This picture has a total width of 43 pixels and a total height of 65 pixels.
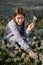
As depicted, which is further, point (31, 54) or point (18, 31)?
point (18, 31)

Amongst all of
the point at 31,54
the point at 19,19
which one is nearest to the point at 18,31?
the point at 19,19

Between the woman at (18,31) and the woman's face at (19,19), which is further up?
the woman's face at (19,19)

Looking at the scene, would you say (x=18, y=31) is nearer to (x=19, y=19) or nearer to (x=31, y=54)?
(x=19, y=19)

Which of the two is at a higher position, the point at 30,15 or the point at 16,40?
the point at 16,40

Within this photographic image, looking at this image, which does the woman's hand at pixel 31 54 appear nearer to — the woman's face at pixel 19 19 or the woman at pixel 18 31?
the woman at pixel 18 31

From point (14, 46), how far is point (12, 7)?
6.22m

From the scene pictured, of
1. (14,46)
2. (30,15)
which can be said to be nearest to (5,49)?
(14,46)

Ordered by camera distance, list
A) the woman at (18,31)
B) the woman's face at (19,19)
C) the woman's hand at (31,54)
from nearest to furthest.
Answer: the woman's hand at (31,54)
the woman at (18,31)
the woman's face at (19,19)

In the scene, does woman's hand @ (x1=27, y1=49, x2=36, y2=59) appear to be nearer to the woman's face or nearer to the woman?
the woman

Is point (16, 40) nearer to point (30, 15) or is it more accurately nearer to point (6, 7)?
point (30, 15)

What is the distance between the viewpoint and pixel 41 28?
7652 mm

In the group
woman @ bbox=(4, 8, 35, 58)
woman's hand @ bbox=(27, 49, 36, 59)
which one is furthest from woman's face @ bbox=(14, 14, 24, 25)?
woman's hand @ bbox=(27, 49, 36, 59)

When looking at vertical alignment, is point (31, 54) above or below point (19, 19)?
below

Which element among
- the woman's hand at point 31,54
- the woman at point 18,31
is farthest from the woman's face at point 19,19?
the woman's hand at point 31,54
